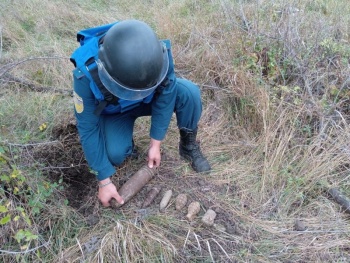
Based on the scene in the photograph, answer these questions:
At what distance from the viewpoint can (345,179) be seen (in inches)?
92.9

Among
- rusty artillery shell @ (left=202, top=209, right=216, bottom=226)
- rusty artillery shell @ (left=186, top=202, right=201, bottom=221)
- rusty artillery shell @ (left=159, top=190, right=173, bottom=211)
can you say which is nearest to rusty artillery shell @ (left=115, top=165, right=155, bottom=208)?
rusty artillery shell @ (left=159, top=190, right=173, bottom=211)

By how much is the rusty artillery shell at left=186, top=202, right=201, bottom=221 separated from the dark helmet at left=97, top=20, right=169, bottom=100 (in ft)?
2.76

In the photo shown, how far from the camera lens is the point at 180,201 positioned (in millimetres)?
2188

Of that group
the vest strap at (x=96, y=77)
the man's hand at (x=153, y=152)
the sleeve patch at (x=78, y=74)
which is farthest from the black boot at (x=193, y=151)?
the sleeve patch at (x=78, y=74)

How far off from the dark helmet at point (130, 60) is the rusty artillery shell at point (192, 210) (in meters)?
0.84

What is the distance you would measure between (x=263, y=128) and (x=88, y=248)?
5.01 ft

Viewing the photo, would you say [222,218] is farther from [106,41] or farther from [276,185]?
[106,41]

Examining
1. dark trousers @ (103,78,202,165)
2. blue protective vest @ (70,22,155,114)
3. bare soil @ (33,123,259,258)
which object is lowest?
bare soil @ (33,123,259,258)

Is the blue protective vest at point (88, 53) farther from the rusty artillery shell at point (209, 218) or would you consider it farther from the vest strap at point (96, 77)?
the rusty artillery shell at point (209, 218)

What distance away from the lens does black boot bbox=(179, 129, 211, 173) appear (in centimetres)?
249

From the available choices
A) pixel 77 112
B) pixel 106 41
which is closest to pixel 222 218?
pixel 77 112

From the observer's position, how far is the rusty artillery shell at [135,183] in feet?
7.08

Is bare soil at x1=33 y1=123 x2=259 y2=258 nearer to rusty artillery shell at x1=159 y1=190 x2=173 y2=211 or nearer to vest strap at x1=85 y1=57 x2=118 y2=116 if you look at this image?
rusty artillery shell at x1=159 y1=190 x2=173 y2=211

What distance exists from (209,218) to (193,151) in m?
0.60
